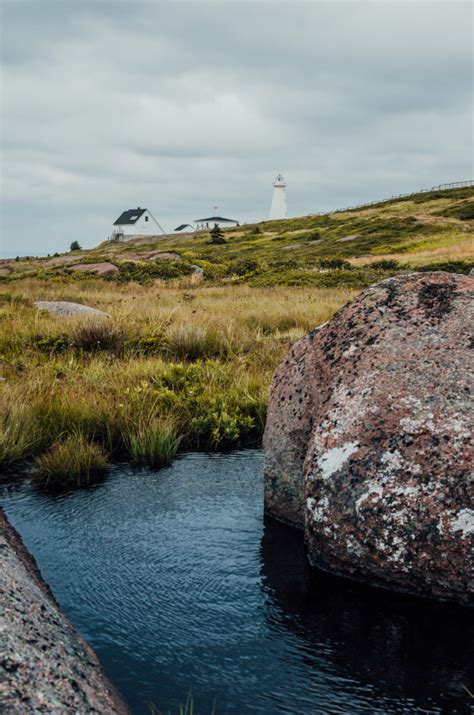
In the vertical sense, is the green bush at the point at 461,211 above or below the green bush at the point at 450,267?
above

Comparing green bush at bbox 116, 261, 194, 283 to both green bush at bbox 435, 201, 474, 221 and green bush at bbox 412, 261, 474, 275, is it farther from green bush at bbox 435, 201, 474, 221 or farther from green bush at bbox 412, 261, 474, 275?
green bush at bbox 435, 201, 474, 221

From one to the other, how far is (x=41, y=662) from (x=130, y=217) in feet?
403

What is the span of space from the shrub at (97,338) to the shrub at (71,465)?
4.85 meters

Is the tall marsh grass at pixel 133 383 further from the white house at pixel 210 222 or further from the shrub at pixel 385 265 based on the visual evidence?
the white house at pixel 210 222

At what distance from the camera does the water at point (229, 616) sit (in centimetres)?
297

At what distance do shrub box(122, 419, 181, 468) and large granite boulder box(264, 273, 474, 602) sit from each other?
1.74 meters

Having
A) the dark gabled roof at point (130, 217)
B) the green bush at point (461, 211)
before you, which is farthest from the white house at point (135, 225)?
the green bush at point (461, 211)

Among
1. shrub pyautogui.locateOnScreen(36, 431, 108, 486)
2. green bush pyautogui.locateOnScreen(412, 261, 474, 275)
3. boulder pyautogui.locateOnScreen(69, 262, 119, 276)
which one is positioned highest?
boulder pyautogui.locateOnScreen(69, 262, 119, 276)

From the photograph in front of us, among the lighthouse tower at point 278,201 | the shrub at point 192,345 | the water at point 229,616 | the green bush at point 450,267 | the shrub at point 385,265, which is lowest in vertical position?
the water at point 229,616

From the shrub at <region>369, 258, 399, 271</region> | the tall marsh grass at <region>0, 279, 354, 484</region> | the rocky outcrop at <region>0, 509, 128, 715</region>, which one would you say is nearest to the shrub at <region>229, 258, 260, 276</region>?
the shrub at <region>369, 258, 399, 271</region>

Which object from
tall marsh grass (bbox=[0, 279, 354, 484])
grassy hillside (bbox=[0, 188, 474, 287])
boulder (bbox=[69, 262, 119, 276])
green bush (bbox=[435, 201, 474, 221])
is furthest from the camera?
green bush (bbox=[435, 201, 474, 221])

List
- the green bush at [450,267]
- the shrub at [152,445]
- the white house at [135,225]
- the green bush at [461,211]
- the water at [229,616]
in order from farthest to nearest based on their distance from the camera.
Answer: the white house at [135,225]
the green bush at [461,211]
the green bush at [450,267]
the shrub at [152,445]
the water at [229,616]

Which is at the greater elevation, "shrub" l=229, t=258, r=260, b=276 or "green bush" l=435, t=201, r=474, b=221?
"green bush" l=435, t=201, r=474, b=221

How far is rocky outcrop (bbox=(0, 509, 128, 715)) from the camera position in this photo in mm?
1870
